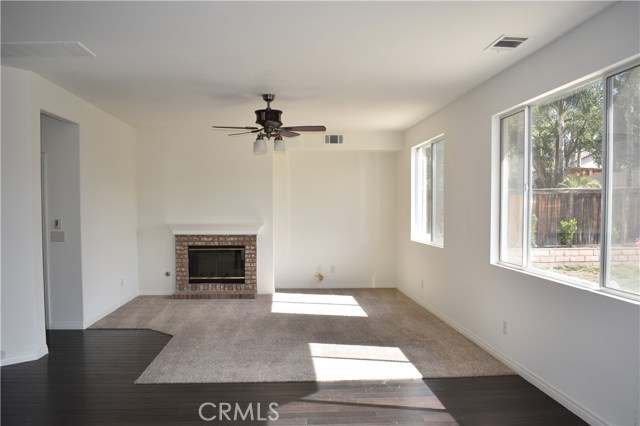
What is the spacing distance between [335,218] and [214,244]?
2139mm

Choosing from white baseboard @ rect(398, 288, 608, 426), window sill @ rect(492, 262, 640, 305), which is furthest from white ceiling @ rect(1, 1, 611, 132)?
white baseboard @ rect(398, 288, 608, 426)

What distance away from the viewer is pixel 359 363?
3.74 meters

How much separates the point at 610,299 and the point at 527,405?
0.99 m

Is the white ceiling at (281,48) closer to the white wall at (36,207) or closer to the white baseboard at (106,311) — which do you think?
the white wall at (36,207)

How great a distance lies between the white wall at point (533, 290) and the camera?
8.13ft

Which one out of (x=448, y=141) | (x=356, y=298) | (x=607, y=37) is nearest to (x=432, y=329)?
(x=356, y=298)

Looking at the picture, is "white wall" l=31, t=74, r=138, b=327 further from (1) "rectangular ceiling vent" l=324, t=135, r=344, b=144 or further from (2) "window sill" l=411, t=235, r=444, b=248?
(2) "window sill" l=411, t=235, r=444, b=248

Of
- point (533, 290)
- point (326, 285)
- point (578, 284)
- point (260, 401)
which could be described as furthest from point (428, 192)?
point (260, 401)

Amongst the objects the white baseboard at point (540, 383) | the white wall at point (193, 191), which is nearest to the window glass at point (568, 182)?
the white baseboard at point (540, 383)

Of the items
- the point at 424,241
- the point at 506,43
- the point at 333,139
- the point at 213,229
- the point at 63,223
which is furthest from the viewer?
the point at 333,139

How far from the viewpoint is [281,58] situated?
3.42m

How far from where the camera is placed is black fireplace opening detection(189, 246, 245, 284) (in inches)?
259

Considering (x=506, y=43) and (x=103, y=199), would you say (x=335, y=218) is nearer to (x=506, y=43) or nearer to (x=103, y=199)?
(x=103, y=199)

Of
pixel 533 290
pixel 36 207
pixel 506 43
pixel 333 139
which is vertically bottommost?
pixel 533 290
